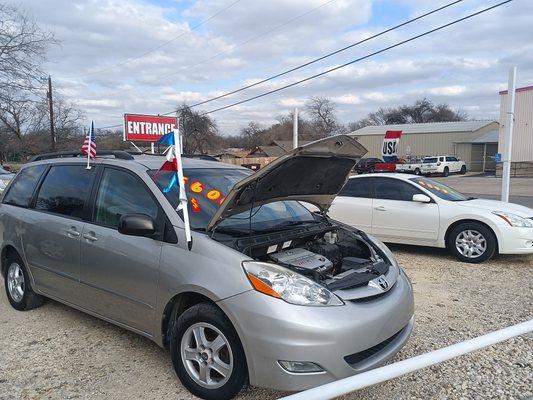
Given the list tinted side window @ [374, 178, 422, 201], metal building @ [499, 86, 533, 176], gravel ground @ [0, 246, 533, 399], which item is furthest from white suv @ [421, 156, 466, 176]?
gravel ground @ [0, 246, 533, 399]

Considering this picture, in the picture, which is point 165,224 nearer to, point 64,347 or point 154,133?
point 64,347

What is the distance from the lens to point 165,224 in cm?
355

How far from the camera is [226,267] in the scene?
308cm

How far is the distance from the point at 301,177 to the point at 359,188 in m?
4.76

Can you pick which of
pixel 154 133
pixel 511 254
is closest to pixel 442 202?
pixel 511 254

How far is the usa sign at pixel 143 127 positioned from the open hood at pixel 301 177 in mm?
17064

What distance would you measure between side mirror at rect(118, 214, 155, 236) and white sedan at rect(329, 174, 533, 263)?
5.32 m

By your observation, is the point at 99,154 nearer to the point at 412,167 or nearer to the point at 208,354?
the point at 208,354

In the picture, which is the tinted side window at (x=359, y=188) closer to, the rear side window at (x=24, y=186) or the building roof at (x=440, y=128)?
the rear side window at (x=24, y=186)

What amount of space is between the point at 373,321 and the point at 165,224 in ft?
5.55

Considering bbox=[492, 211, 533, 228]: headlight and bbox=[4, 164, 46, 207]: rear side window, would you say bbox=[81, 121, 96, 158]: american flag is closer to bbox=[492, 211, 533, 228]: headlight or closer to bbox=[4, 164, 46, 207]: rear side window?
bbox=[4, 164, 46, 207]: rear side window

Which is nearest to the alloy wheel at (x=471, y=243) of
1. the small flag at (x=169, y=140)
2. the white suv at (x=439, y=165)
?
the small flag at (x=169, y=140)

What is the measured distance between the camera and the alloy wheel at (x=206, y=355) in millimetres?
3076

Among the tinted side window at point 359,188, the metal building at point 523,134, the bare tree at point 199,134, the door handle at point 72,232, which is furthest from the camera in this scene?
the bare tree at point 199,134
